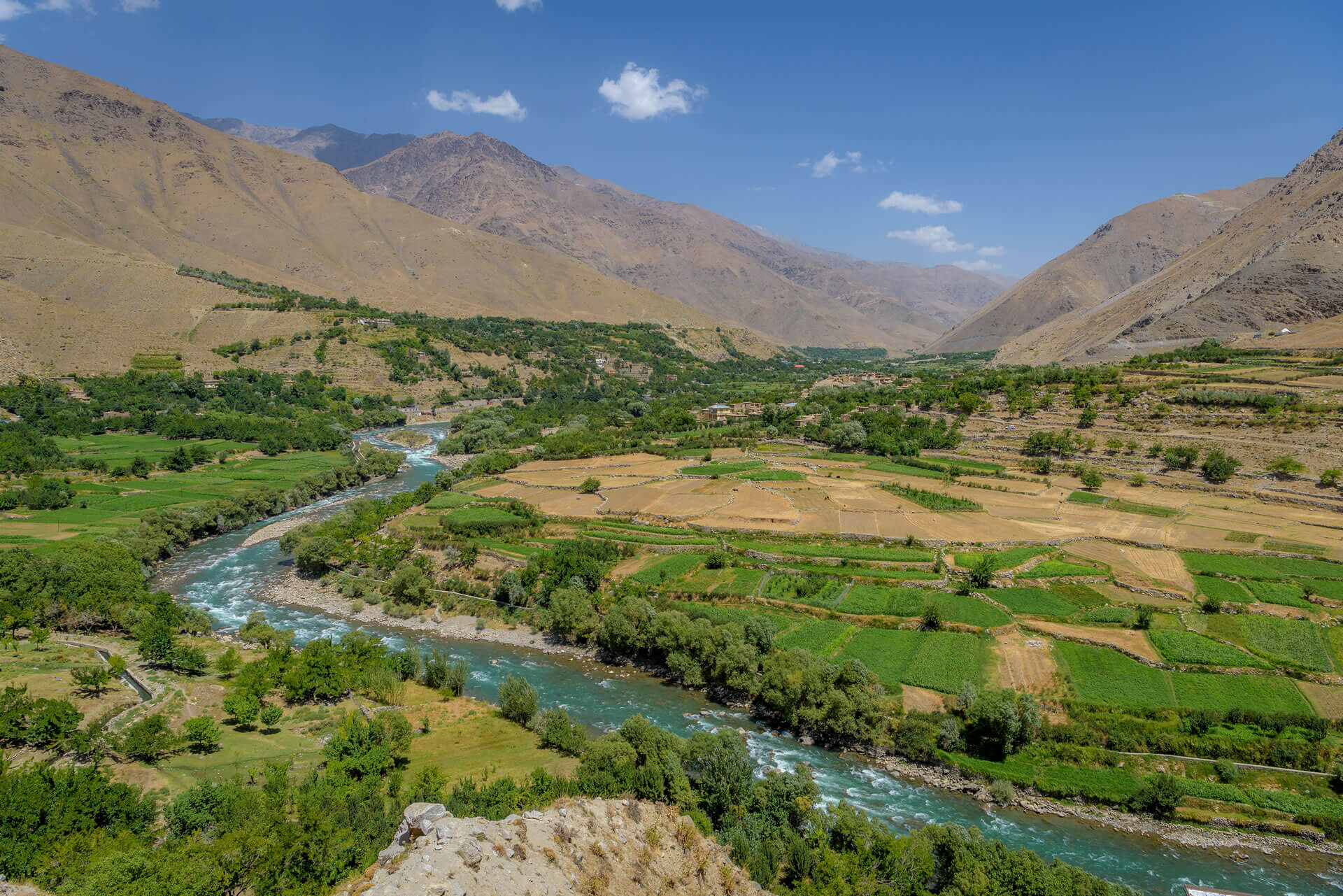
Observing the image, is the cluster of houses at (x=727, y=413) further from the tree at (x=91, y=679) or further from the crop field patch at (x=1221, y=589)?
the tree at (x=91, y=679)

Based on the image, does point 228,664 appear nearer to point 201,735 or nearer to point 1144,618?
point 201,735

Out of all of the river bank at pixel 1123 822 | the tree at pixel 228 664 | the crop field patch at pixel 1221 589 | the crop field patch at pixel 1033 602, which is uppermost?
the crop field patch at pixel 1221 589

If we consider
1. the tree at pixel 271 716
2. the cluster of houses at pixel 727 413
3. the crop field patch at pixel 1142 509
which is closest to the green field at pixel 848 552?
the crop field patch at pixel 1142 509

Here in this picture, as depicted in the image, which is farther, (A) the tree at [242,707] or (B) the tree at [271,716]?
(B) the tree at [271,716]

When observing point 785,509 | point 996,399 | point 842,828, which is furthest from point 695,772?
point 996,399

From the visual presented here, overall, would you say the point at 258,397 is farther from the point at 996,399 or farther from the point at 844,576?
the point at 996,399

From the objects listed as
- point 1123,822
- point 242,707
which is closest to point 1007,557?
point 1123,822

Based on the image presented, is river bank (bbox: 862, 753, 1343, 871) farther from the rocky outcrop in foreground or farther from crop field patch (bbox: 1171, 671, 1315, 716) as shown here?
the rocky outcrop in foreground
